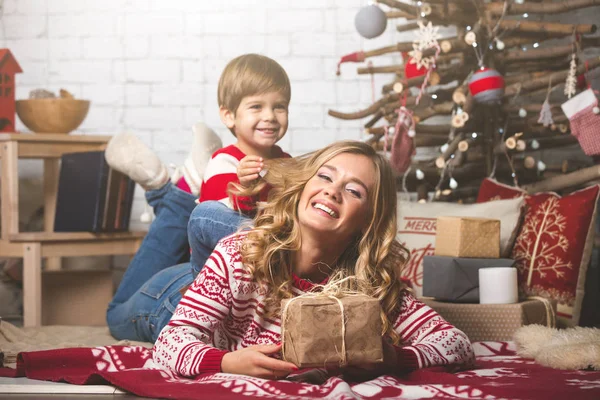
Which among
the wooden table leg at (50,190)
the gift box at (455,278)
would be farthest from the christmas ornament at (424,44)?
the wooden table leg at (50,190)

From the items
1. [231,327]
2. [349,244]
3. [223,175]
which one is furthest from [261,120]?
[231,327]

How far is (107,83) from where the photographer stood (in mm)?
3766

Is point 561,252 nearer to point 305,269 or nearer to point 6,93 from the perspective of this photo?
point 305,269

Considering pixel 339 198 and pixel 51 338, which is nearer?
pixel 339 198

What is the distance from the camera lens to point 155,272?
9.33 feet

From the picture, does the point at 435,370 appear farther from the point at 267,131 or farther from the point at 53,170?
the point at 53,170

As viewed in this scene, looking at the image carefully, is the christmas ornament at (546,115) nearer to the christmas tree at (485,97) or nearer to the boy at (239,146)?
the christmas tree at (485,97)

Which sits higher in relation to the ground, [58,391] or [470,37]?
[470,37]

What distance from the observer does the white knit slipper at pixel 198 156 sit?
2.82 metres

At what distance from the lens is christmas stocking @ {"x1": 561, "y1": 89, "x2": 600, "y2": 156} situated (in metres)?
2.96

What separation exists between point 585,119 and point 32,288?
7.14 feet

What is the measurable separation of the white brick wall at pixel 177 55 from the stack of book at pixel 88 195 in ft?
1.51

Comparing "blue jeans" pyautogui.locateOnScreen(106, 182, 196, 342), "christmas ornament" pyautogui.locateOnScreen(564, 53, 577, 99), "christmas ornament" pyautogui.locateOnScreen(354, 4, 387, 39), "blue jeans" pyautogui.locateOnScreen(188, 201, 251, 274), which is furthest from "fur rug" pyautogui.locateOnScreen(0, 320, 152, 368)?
"christmas ornament" pyautogui.locateOnScreen(564, 53, 577, 99)

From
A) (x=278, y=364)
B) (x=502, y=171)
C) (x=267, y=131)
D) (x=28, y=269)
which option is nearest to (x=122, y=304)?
(x=28, y=269)
